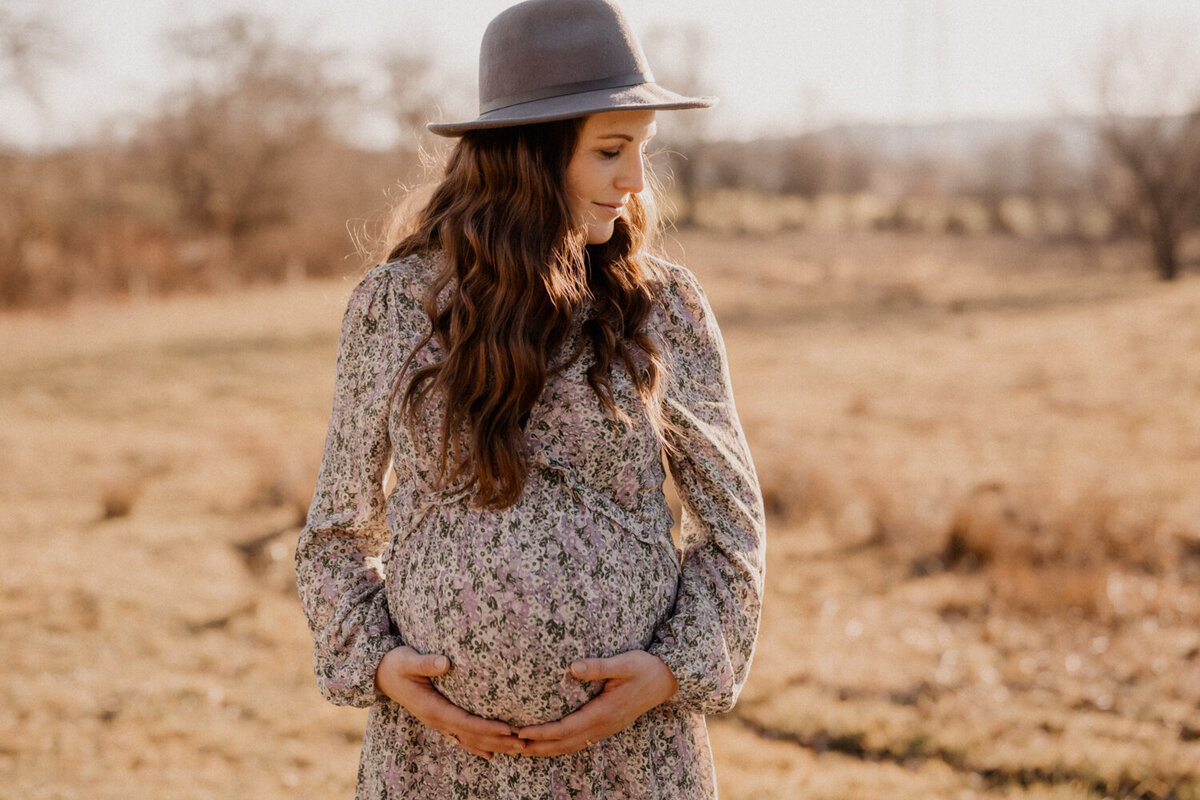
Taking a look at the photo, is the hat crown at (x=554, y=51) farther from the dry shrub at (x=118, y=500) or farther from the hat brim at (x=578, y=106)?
the dry shrub at (x=118, y=500)

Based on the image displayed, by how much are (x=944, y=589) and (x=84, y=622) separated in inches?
189

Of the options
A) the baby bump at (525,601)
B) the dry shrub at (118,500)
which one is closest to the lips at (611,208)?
the baby bump at (525,601)

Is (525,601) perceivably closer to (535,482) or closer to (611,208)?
(535,482)

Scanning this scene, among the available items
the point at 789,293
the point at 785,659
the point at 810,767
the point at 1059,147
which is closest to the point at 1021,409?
the point at 785,659

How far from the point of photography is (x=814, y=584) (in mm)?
6168

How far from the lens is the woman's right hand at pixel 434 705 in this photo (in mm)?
1673

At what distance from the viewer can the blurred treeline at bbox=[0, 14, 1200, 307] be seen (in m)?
21.2

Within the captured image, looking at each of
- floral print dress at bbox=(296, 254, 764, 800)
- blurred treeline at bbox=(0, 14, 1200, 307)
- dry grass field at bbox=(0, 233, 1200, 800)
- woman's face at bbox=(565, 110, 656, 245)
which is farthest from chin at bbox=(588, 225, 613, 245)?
blurred treeline at bbox=(0, 14, 1200, 307)

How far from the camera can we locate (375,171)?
30.9m

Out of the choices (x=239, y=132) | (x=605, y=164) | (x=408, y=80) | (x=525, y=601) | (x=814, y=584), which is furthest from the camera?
(x=408, y=80)

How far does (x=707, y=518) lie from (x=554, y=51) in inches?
34.0

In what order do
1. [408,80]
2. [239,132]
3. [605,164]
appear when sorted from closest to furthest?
[605,164], [239,132], [408,80]

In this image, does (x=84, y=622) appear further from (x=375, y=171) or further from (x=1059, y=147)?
(x=1059, y=147)

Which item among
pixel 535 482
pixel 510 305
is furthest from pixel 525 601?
pixel 510 305
